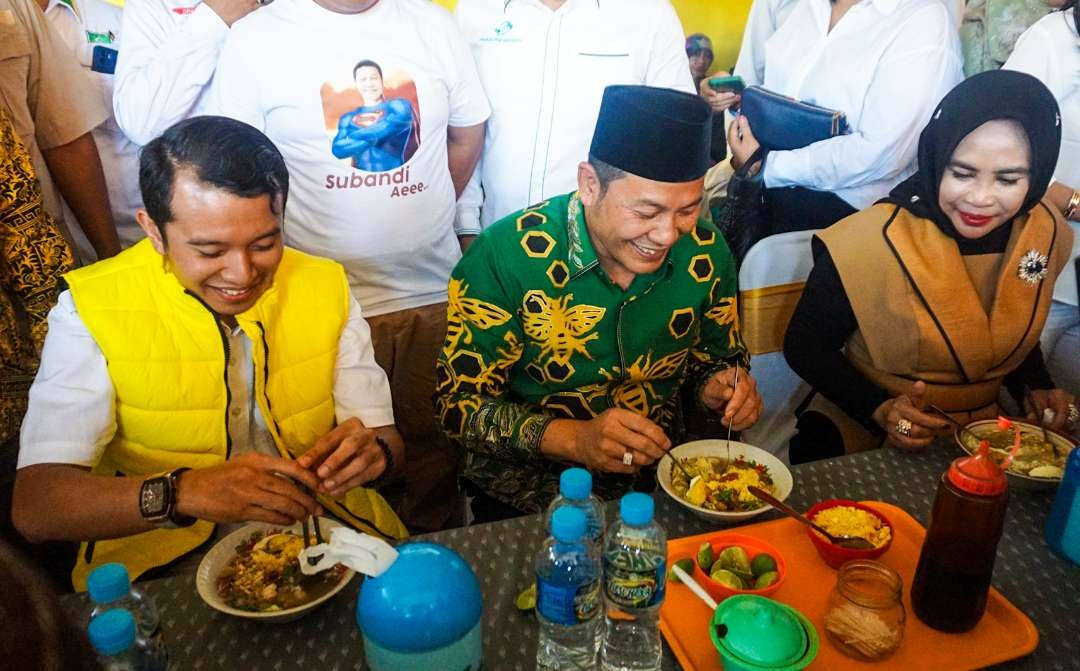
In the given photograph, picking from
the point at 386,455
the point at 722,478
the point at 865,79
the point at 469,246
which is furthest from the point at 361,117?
the point at 865,79

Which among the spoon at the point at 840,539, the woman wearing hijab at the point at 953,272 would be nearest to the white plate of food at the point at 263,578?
the spoon at the point at 840,539

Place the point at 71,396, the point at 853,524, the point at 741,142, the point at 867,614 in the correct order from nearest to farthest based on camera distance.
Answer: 1. the point at 867,614
2. the point at 853,524
3. the point at 71,396
4. the point at 741,142

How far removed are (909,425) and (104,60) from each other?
83.5 inches

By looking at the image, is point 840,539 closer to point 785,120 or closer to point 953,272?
point 953,272

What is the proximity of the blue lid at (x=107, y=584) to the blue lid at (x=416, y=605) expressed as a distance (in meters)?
0.30

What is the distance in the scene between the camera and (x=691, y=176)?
1481 mm

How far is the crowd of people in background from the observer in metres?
1.34

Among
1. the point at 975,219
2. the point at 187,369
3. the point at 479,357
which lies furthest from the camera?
the point at 975,219

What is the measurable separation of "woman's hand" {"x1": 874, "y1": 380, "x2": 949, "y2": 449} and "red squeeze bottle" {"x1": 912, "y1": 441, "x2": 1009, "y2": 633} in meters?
0.48

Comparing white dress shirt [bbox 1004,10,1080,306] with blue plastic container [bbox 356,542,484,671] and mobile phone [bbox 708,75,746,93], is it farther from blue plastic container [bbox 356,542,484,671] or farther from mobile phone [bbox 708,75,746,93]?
blue plastic container [bbox 356,542,484,671]

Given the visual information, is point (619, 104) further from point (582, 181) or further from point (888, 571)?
point (888, 571)

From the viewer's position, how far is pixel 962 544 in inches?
39.2

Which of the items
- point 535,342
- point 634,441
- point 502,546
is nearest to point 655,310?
point 535,342

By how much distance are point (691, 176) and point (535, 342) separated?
0.49 meters
